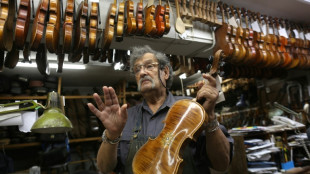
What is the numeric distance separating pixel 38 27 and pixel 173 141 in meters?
1.47

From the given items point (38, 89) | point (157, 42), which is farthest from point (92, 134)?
point (157, 42)

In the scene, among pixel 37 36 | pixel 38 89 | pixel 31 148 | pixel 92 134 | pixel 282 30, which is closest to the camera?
pixel 37 36

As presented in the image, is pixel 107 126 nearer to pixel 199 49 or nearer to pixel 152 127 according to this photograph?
pixel 152 127

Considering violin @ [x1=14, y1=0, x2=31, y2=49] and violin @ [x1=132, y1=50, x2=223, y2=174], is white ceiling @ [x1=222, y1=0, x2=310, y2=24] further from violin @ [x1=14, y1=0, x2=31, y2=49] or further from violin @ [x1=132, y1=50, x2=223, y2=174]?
violin @ [x1=14, y1=0, x2=31, y2=49]

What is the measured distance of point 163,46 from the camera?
284 cm

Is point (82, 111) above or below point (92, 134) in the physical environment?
above

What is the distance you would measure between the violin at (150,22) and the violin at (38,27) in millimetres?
975

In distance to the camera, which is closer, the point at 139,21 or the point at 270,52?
the point at 139,21

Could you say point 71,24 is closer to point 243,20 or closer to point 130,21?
point 130,21

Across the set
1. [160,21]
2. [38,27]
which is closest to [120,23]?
[160,21]

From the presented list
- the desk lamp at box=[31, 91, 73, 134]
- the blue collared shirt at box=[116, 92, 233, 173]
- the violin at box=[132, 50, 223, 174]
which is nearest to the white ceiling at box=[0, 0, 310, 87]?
the desk lamp at box=[31, 91, 73, 134]

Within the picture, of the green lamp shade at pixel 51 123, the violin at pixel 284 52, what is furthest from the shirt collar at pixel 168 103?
the violin at pixel 284 52

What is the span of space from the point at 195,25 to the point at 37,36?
201cm

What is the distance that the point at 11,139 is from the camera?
12.4ft
